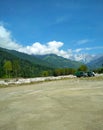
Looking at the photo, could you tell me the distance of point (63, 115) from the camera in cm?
1683

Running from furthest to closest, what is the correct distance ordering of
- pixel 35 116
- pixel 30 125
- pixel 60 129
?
pixel 35 116
pixel 30 125
pixel 60 129

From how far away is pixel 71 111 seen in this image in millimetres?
18250

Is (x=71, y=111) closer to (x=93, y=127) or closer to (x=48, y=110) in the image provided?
(x=48, y=110)

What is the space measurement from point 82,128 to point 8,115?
6219mm

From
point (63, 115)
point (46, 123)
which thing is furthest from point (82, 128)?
point (63, 115)

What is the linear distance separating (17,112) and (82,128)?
6.68 meters

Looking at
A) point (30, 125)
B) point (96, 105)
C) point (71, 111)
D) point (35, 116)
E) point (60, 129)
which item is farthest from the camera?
point (96, 105)

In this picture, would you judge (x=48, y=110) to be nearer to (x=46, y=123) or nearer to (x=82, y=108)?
(x=82, y=108)

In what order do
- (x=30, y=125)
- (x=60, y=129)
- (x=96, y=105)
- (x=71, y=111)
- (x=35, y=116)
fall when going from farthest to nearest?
1. (x=96, y=105)
2. (x=71, y=111)
3. (x=35, y=116)
4. (x=30, y=125)
5. (x=60, y=129)

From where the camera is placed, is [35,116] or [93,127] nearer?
[93,127]

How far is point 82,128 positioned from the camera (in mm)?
13312

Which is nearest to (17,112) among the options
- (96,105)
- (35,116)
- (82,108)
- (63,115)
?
(35,116)

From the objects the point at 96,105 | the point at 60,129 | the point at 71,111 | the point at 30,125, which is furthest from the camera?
the point at 96,105

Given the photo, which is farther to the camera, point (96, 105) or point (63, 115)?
point (96, 105)
